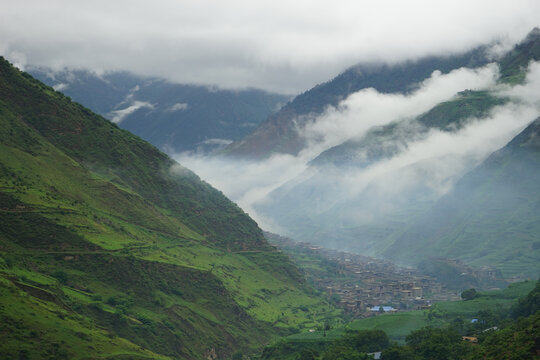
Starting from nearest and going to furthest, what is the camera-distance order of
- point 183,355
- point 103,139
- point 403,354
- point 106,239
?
point 403,354 → point 183,355 → point 106,239 → point 103,139

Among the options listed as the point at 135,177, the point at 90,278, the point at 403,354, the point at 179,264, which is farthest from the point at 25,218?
the point at 403,354

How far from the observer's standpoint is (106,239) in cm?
14550

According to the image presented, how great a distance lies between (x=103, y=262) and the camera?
138 m

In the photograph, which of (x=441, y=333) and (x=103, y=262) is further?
(x=103, y=262)

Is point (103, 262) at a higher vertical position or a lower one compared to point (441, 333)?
higher

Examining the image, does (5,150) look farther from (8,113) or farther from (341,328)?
(341,328)

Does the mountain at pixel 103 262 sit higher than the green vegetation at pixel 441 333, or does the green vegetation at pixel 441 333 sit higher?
the mountain at pixel 103 262

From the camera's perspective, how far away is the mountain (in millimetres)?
109000

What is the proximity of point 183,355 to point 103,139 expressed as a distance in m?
77.1

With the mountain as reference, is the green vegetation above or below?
below

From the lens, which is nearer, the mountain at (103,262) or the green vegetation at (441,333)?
the green vegetation at (441,333)

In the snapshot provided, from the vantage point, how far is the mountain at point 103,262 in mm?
109000

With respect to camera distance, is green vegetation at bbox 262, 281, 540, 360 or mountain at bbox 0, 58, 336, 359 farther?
mountain at bbox 0, 58, 336, 359

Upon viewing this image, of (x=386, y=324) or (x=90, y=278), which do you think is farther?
(x=386, y=324)
